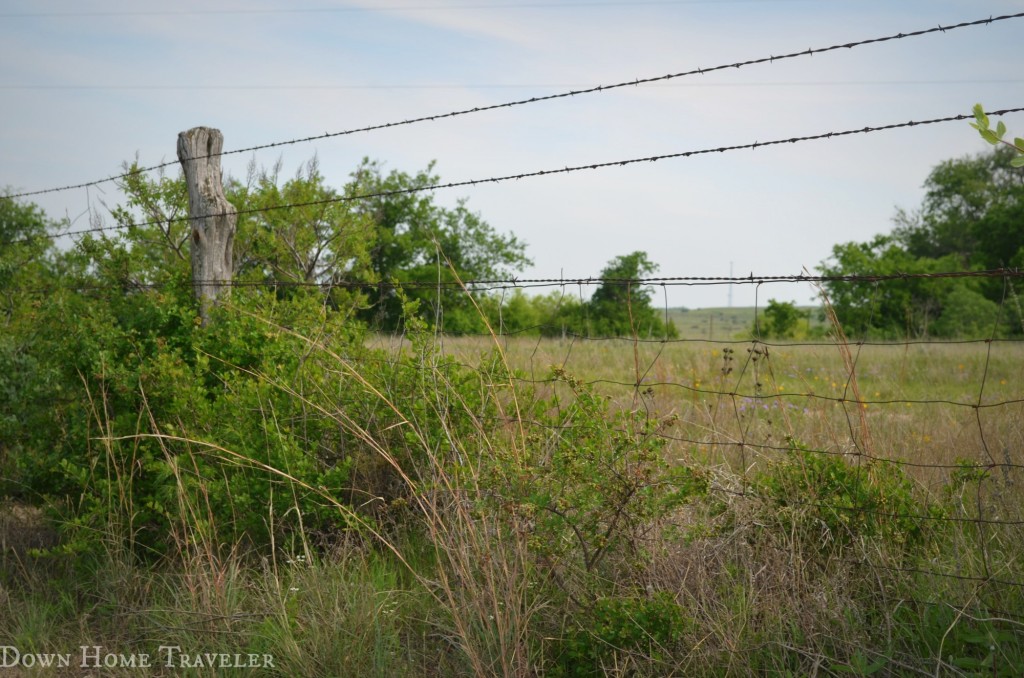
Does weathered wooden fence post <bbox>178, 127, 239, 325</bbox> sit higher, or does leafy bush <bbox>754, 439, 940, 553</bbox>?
weathered wooden fence post <bbox>178, 127, 239, 325</bbox>

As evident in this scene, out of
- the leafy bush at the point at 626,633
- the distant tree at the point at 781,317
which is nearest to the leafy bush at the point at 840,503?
the leafy bush at the point at 626,633

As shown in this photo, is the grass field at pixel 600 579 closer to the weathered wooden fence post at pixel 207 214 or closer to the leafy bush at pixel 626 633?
the leafy bush at pixel 626 633

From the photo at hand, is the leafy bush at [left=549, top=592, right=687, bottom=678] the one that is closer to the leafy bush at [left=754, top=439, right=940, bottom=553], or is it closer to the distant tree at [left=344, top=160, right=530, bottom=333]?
the leafy bush at [left=754, top=439, right=940, bottom=553]

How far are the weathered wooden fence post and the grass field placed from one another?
1.72 m

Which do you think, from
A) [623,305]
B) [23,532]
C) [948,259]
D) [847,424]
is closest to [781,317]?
[623,305]

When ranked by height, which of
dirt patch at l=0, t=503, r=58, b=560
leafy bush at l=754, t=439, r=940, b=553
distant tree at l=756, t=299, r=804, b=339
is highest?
distant tree at l=756, t=299, r=804, b=339

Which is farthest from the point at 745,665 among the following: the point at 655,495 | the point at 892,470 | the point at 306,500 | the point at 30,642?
the point at 30,642

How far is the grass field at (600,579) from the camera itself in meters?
2.87

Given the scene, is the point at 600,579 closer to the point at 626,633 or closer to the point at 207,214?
the point at 626,633

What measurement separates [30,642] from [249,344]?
1816 millimetres

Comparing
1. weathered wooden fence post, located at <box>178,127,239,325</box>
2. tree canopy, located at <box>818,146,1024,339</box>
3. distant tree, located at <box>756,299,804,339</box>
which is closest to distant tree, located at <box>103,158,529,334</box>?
weathered wooden fence post, located at <box>178,127,239,325</box>

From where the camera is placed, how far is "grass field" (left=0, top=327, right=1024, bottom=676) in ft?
9.43

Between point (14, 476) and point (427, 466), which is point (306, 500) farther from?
point (14, 476)

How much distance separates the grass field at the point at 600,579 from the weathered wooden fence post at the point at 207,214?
172cm
